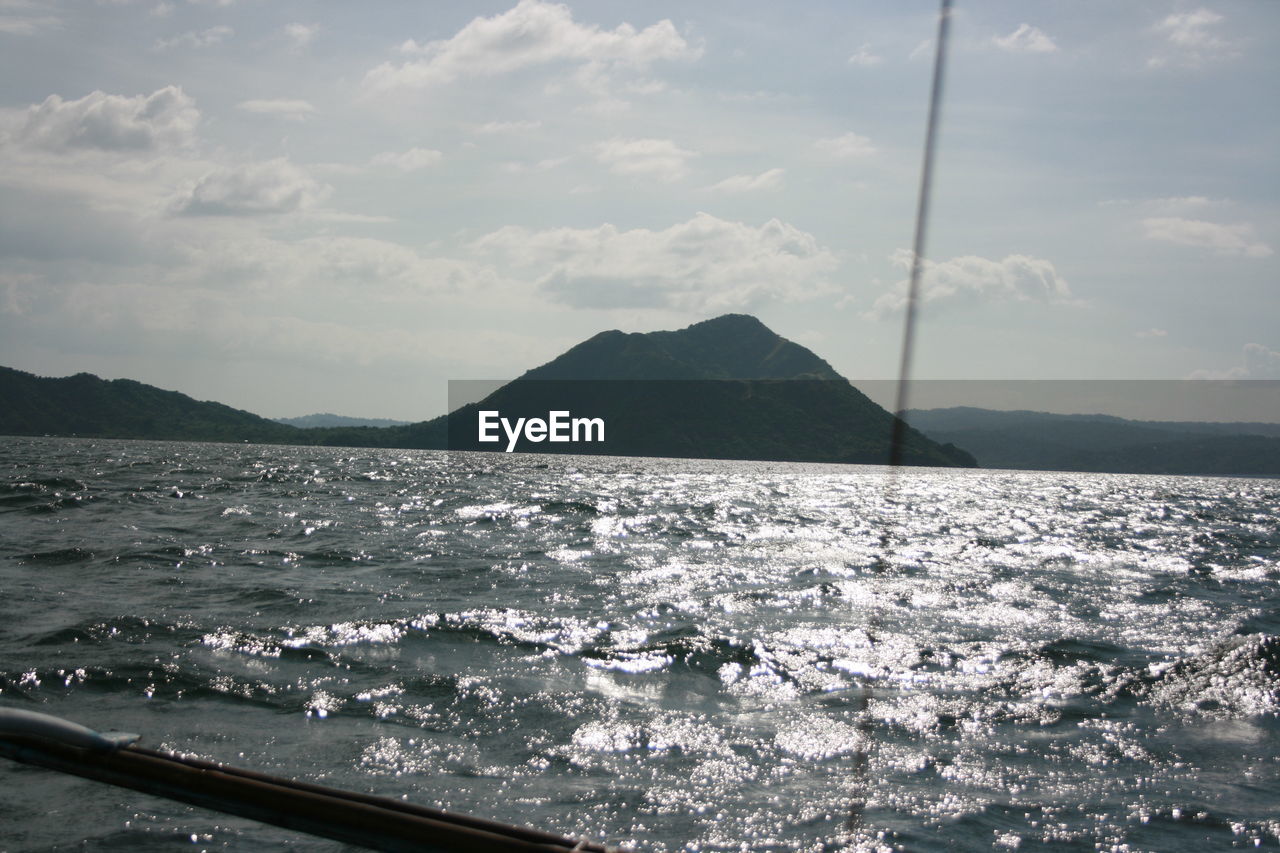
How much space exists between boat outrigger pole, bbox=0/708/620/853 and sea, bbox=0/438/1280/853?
4.00m

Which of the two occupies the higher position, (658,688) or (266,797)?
(266,797)

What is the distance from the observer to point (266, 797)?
358cm

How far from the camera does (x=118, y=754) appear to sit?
4.05 metres

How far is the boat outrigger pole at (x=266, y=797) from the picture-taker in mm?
3176

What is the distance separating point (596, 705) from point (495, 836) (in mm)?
10137

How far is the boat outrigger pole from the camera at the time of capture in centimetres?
318

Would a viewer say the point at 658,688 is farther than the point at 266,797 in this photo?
Yes

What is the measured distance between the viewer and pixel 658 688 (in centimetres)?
1399

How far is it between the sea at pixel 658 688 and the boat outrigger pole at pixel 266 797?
13.1 ft

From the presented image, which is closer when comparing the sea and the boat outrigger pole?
the boat outrigger pole

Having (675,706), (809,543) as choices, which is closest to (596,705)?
(675,706)

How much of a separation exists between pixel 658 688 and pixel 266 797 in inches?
430

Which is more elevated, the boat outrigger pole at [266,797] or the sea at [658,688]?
the boat outrigger pole at [266,797]

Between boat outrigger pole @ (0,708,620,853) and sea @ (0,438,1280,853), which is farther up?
boat outrigger pole @ (0,708,620,853)
